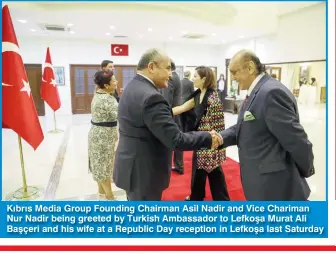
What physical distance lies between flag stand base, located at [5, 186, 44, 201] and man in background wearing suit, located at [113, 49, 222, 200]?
5.63 ft

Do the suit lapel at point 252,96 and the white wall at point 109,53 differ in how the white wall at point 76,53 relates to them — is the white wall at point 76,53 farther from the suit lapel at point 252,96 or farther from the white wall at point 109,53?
the suit lapel at point 252,96

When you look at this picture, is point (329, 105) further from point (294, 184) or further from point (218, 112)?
point (218, 112)

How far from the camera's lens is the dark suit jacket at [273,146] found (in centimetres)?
130

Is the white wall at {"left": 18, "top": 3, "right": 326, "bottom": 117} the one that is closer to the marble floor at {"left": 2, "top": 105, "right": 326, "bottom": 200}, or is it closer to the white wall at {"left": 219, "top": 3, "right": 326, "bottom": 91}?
the white wall at {"left": 219, "top": 3, "right": 326, "bottom": 91}

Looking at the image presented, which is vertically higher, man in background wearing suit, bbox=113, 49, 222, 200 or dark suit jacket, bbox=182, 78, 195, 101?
dark suit jacket, bbox=182, 78, 195, 101

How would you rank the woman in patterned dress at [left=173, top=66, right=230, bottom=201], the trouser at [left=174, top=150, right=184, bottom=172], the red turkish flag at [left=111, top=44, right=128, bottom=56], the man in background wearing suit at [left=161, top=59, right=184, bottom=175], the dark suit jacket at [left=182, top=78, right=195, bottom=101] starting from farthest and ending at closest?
the red turkish flag at [left=111, top=44, right=128, bottom=56] → the dark suit jacket at [left=182, top=78, right=195, bottom=101] → the trouser at [left=174, top=150, right=184, bottom=172] → the man in background wearing suit at [left=161, top=59, right=184, bottom=175] → the woman in patterned dress at [left=173, top=66, right=230, bottom=201]

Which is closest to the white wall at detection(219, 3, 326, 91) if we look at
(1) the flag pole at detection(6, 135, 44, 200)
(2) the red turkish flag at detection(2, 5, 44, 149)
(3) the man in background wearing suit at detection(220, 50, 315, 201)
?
(3) the man in background wearing suit at detection(220, 50, 315, 201)

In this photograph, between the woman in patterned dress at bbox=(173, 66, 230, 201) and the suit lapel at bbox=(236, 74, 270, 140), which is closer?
the suit lapel at bbox=(236, 74, 270, 140)

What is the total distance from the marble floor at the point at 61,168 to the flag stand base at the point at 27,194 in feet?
0.16

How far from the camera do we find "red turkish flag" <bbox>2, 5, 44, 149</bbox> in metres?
2.30

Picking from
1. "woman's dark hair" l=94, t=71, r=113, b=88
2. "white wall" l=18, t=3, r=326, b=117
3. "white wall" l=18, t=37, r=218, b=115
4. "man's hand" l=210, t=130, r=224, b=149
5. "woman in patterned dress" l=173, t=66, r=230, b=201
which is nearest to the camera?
"man's hand" l=210, t=130, r=224, b=149

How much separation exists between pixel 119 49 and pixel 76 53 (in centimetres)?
153

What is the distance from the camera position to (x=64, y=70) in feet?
31.0

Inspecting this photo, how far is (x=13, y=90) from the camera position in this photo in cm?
233
